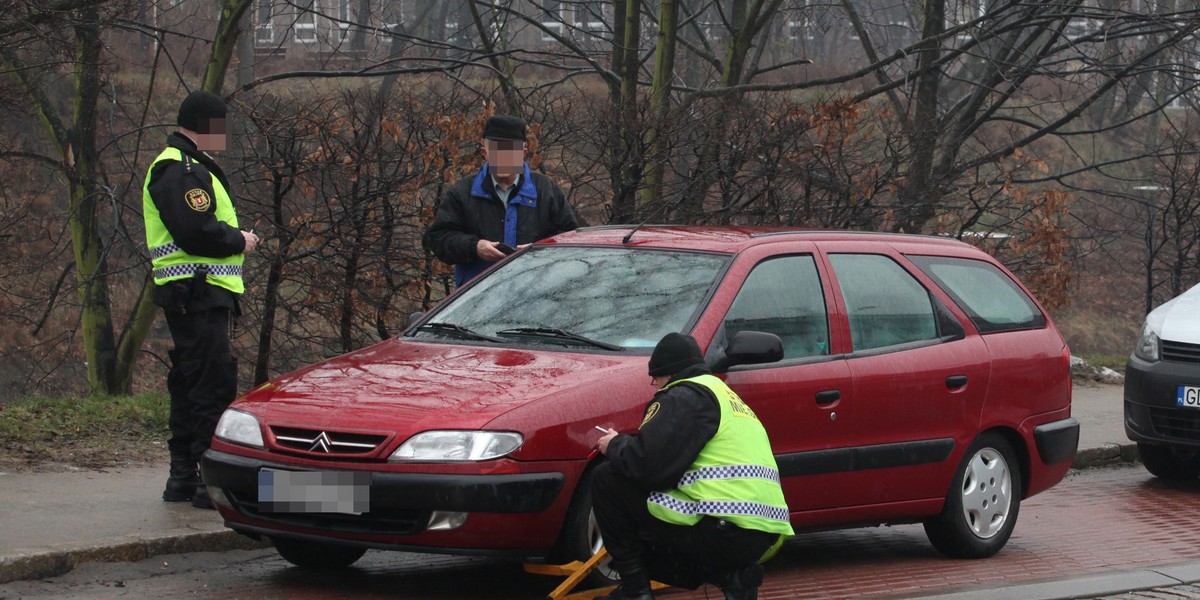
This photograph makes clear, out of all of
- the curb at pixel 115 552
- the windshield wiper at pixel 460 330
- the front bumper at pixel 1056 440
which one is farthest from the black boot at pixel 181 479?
the front bumper at pixel 1056 440

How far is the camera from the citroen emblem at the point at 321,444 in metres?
5.39

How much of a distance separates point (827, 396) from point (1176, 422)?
173 inches

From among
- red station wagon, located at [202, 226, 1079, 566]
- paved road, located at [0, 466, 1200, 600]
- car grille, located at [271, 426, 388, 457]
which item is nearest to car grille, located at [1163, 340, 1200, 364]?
paved road, located at [0, 466, 1200, 600]

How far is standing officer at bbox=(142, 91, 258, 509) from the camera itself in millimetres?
6871

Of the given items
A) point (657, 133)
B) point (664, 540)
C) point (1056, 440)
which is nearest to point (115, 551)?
point (664, 540)

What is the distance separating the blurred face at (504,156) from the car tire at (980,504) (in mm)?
2792

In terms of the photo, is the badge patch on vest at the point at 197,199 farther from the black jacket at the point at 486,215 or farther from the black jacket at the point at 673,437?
the black jacket at the point at 673,437

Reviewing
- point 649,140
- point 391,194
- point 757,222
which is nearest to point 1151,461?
point 757,222

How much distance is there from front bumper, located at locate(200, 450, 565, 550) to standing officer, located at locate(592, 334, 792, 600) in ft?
0.89

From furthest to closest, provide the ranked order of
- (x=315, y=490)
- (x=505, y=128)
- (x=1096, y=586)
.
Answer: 1. (x=505, y=128)
2. (x=1096, y=586)
3. (x=315, y=490)

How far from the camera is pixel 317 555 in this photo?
636cm

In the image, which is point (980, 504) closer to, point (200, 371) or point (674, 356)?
point (674, 356)

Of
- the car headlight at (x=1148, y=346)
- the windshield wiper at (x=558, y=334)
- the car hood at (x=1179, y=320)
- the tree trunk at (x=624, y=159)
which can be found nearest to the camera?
the windshield wiper at (x=558, y=334)

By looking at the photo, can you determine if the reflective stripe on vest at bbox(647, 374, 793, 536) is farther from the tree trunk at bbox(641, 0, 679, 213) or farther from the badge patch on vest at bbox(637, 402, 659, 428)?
the tree trunk at bbox(641, 0, 679, 213)
